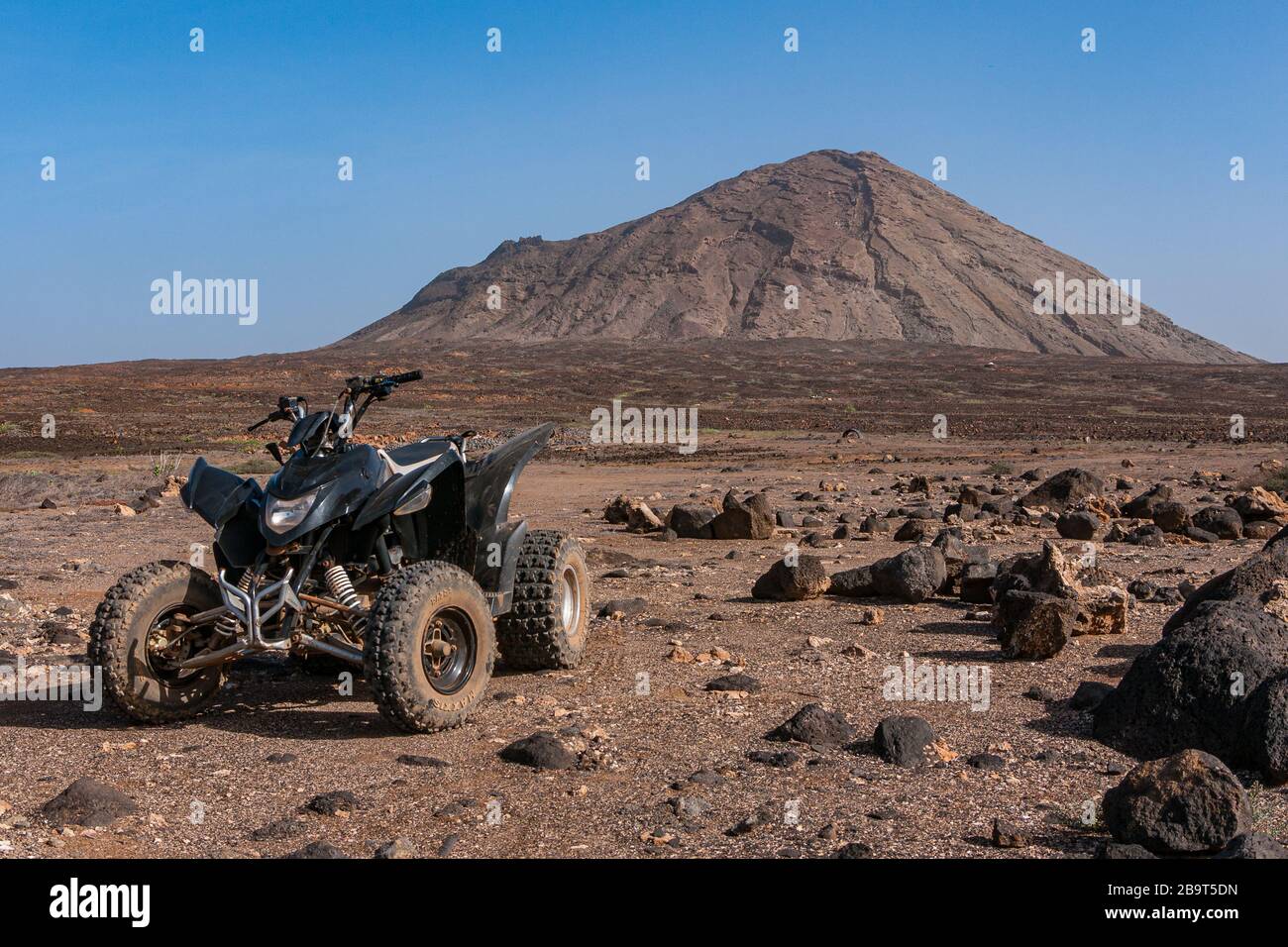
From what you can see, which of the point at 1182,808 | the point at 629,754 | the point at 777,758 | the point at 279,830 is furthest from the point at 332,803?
the point at 1182,808

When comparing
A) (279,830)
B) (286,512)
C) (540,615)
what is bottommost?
(279,830)

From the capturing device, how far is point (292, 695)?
7711 mm

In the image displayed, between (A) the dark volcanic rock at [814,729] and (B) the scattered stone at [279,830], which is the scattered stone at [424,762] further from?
(A) the dark volcanic rock at [814,729]

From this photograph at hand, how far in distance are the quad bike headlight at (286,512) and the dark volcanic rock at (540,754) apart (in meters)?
1.65

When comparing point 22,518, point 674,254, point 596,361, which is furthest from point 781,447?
point 674,254

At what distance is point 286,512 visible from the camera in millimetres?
6531

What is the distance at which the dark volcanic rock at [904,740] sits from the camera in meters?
6.02

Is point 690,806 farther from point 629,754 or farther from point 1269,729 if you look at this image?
point 1269,729

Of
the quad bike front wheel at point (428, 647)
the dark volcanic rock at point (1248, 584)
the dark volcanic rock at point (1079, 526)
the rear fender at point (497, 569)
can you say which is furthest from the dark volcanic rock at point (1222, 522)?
the quad bike front wheel at point (428, 647)

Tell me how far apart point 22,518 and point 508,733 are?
536 inches

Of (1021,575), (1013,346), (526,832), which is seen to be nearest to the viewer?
(526,832)

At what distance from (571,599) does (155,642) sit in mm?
2851

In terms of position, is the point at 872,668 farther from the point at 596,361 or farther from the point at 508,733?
the point at 596,361

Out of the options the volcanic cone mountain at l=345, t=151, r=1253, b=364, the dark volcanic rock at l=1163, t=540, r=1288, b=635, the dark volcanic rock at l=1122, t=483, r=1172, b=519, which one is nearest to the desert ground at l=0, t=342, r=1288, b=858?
the dark volcanic rock at l=1163, t=540, r=1288, b=635
